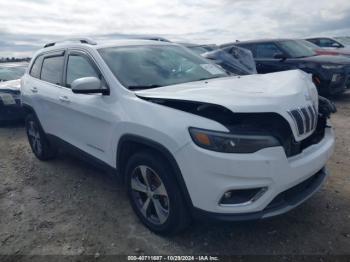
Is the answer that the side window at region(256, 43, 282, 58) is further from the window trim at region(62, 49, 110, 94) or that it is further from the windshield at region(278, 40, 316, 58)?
the window trim at region(62, 49, 110, 94)

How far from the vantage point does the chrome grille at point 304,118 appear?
A: 251cm

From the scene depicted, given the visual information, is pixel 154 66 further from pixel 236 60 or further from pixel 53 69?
pixel 236 60

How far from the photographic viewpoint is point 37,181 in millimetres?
4566

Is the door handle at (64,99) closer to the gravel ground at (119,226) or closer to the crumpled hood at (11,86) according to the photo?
the gravel ground at (119,226)

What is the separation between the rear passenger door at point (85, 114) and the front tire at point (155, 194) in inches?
19.4

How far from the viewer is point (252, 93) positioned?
258 centimetres

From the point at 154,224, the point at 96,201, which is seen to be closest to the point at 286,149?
the point at 154,224

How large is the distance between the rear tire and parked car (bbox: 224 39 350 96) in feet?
19.0

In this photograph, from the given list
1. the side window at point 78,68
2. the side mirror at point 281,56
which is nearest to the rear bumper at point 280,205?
the side window at point 78,68

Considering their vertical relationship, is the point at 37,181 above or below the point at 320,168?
below

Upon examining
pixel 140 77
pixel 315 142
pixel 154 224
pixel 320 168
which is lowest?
pixel 154 224

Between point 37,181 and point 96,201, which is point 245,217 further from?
point 37,181

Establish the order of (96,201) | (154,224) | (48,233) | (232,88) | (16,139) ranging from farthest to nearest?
(16,139)
(96,201)
(48,233)
(154,224)
(232,88)

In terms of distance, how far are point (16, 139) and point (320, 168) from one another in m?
5.99
